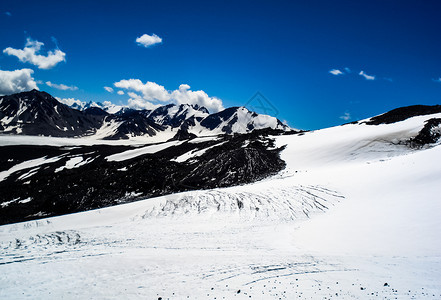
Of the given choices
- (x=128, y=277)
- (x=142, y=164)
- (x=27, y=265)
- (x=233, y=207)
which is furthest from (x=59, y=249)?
(x=142, y=164)

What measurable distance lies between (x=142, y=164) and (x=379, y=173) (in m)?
35.3

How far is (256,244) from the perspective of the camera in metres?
13.9

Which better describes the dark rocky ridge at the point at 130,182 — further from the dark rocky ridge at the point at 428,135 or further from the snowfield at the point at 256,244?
the dark rocky ridge at the point at 428,135

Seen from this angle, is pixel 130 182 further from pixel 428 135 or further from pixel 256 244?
pixel 428 135

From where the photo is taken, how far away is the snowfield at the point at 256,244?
8.69 meters

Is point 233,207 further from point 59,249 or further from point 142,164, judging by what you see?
point 142,164

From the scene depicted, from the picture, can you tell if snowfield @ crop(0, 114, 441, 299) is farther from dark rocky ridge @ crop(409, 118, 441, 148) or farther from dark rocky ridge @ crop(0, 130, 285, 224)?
dark rocky ridge @ crop(409, 118, 441, 148)

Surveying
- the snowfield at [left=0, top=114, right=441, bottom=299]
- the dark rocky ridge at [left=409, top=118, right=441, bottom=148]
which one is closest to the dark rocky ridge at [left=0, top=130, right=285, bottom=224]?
the snowfield at [left=0, top=114, right=441, bottom=299]

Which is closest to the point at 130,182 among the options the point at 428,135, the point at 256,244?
the point at 256,244

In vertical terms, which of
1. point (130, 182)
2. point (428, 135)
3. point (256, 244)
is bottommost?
point (256, 244)

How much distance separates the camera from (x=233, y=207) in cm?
2080

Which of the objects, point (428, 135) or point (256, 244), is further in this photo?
point (428, 135)

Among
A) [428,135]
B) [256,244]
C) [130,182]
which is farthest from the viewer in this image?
[428,135]

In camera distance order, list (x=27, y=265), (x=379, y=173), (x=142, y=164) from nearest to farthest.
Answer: (x=27, y=265) → (x=379, y=173) → (x=142, y=164)
